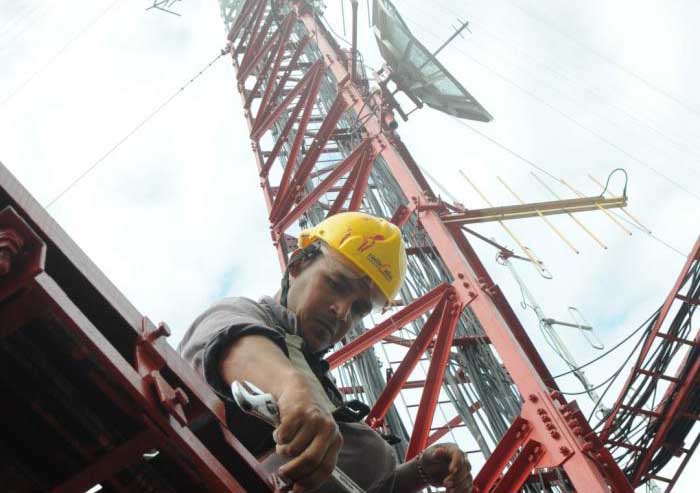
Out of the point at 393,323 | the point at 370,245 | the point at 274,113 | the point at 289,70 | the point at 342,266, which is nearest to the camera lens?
the point at 342,266

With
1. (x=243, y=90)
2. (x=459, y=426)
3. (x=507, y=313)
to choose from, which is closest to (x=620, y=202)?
(x=507, y=313)

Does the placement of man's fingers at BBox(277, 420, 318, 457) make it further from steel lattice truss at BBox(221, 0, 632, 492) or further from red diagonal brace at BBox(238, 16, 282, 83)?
red diagonal brace at BBox(238, 16, 282, 83)

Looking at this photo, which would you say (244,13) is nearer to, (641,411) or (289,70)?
(289,70)

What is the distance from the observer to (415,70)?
21.0ft

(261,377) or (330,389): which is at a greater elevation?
(261,377)

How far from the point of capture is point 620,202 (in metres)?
4.99

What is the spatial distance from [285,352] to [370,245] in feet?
3.45

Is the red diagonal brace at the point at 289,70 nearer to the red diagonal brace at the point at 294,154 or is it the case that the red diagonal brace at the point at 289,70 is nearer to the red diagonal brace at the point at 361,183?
the red diagonal brace at the point at 294,154

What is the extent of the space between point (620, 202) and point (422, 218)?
5.08 feet

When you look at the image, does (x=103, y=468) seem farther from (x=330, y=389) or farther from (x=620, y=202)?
(x=620, y=202)

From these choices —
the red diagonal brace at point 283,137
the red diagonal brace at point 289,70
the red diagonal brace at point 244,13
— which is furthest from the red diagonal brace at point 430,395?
the red diagonal brace at point 244,13

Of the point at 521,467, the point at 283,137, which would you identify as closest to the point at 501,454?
the point at 521,467

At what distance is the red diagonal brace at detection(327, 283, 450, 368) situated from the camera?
15.4 feet

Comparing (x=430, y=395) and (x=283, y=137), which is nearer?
(x=430, y=395)
